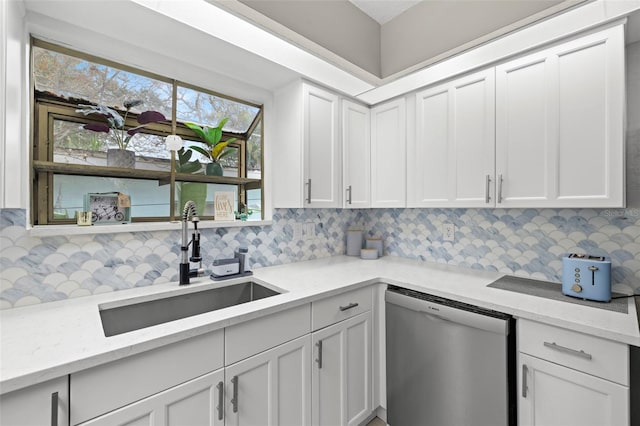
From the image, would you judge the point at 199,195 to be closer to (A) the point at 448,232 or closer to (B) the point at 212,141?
(B) the point at 212,141

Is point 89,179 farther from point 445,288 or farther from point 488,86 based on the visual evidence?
point 488,86

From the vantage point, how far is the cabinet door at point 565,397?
1055mm

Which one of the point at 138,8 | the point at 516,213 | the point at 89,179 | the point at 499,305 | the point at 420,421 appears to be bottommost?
the point at 420,421

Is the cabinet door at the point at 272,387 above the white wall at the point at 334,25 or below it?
below

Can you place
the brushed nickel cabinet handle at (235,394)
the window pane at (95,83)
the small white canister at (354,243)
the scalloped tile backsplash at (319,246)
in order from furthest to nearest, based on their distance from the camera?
the small white canister at (354,243), the window pane at (95,83), the scalloped tile backsplash at (319,246), the brushed nickel cabinet handle at (235,394)

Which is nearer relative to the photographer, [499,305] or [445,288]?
[499,305]

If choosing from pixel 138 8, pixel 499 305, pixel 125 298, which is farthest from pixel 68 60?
pixel 499 305

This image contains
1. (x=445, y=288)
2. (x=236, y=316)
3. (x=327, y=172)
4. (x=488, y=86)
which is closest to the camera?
(x=236, y=316)

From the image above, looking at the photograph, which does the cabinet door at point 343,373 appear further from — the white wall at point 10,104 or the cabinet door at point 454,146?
the white wall at point 10,104

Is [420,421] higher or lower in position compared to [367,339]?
lower

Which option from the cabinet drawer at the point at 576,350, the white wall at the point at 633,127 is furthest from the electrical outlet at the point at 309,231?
the white wall at the point at 633,127

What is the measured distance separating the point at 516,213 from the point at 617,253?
0.51 metres

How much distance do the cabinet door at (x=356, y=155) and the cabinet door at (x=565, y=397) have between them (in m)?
1.40

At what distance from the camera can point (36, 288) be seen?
126cm
